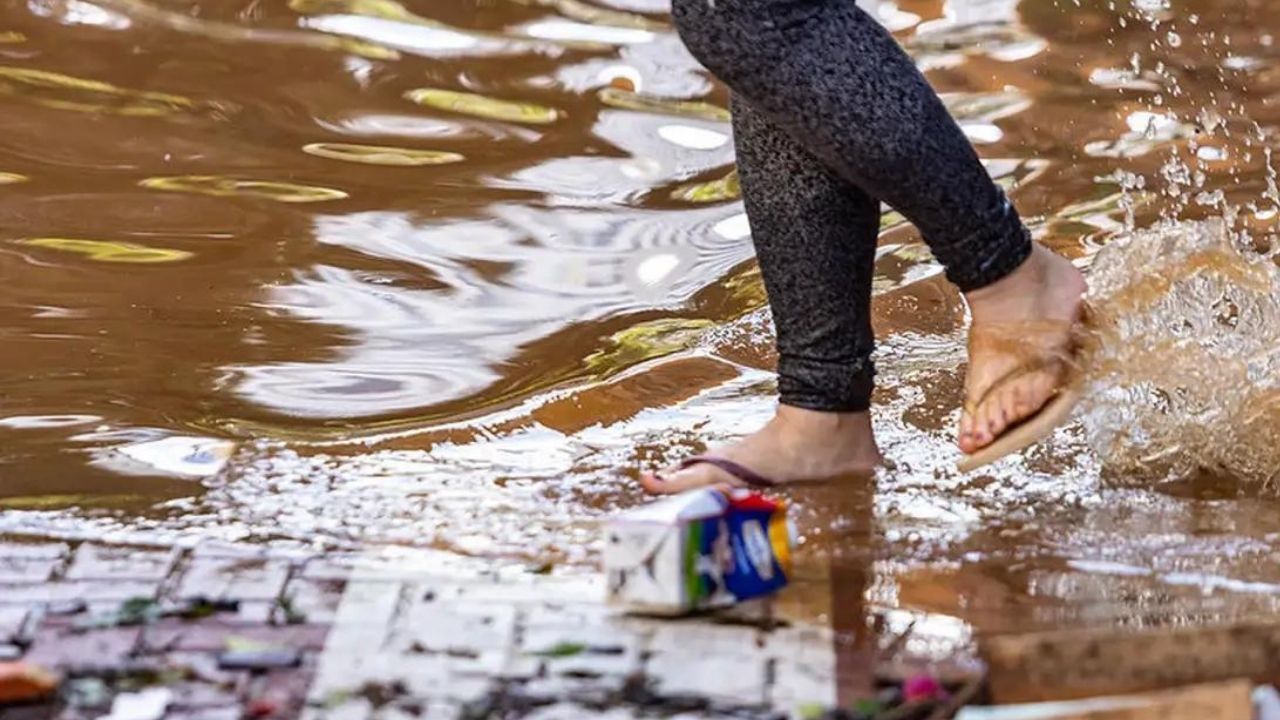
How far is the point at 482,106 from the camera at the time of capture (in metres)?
4.84

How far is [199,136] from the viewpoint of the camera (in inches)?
178

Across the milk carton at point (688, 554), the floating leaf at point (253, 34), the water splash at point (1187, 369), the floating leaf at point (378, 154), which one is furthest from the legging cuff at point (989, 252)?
the floating leaf at point (253, 34)

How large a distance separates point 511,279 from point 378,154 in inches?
32.7

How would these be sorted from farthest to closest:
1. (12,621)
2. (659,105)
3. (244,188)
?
(659,105) < (244,188) < (12,621)

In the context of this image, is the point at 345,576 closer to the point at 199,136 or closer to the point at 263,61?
the point at 199,136

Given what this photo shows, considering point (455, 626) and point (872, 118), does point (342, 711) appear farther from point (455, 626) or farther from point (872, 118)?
point (872, 118)

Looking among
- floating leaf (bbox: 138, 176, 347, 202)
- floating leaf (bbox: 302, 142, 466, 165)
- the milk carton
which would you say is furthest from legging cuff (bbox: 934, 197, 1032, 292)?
floating leaf (bbox: 302, 142, 466, 165)

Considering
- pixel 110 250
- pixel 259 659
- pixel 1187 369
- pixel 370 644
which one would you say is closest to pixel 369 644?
pixel 370 644

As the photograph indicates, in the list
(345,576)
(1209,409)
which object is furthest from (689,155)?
(345,576)

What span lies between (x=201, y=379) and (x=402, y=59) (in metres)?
2.10

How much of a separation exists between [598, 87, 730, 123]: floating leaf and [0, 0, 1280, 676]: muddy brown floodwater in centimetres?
1

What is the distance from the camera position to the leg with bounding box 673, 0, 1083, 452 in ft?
7.82

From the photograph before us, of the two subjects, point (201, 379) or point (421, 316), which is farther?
point (421, 316)

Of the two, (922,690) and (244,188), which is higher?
(922,690)
